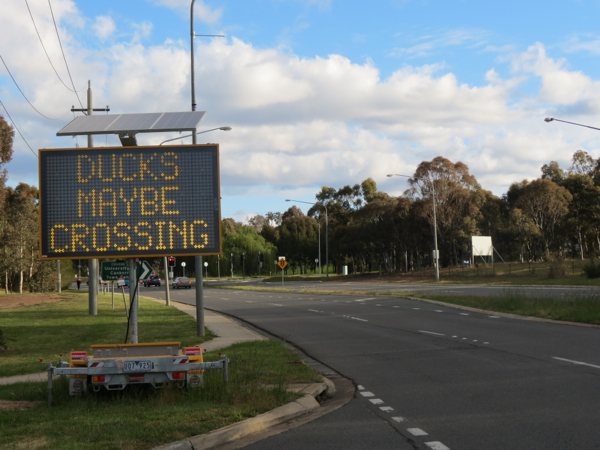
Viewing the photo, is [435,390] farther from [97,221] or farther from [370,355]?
[97,221]

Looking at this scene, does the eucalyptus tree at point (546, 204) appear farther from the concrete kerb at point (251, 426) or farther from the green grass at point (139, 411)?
the concrete kerb at point (251, 426)

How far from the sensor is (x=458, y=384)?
31.7 feet

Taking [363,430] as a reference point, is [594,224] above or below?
above

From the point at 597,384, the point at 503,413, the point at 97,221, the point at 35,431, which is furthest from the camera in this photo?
the point at 97,221

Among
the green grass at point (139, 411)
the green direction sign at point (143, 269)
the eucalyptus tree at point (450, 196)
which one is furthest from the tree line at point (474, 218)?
the green grass at point (139, 411)

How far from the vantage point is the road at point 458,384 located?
673 centimetres

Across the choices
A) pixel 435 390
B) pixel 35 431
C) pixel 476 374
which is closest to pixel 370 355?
pixel 476 374

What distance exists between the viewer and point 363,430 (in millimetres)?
7191

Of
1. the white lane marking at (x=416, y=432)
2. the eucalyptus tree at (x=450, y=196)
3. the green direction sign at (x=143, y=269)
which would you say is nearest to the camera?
the white lane marking at (x=416, y=432)

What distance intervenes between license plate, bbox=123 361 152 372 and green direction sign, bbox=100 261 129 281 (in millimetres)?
10611

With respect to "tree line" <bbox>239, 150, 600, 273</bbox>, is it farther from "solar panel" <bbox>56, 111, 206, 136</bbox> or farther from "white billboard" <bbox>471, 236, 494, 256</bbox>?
"solar panel" <bbox>56, 111, 206, 136</bbox>

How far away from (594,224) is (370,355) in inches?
2507

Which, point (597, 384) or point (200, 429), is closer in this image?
point (200, 429)

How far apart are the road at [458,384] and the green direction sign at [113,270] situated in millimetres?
4783
